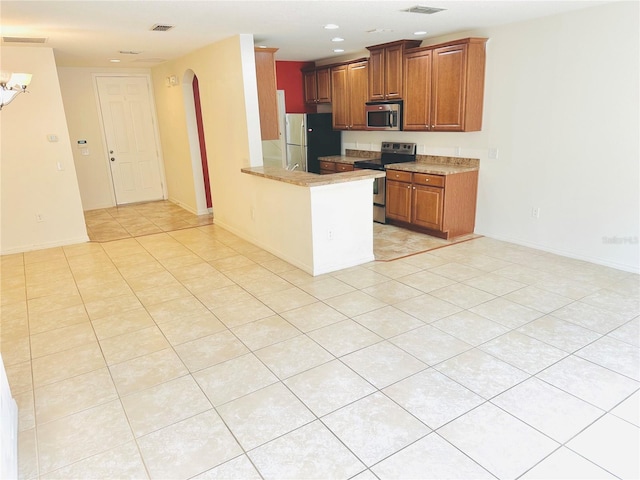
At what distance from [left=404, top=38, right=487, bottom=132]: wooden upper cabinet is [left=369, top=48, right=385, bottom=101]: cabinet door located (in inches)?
18.3

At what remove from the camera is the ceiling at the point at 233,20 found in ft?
11.4

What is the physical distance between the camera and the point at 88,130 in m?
7.59

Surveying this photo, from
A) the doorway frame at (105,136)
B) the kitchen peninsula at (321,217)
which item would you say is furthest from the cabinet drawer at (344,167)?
the doorway frame at (105,136)

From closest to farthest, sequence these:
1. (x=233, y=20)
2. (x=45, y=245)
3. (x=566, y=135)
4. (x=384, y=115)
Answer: (x=233, y=20)
(x=566, y=135)
(x=45, y=245)
(x=384, y=115)

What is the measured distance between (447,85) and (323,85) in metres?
2.78

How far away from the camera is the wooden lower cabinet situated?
17.1ft

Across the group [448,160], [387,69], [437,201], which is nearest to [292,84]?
[387,69]

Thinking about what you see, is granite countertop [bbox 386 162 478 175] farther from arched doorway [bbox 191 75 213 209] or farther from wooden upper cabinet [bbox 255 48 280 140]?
arched doorway [bbox 191 75 213 209]

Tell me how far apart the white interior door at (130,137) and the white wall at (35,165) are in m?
2.48

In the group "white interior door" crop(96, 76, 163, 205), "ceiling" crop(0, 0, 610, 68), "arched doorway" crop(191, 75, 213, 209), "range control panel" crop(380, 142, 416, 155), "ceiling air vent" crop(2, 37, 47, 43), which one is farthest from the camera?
"white interior door" crop(96, 76, 163, 205)

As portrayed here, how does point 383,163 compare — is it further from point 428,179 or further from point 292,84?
point 292,84

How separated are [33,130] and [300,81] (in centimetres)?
440

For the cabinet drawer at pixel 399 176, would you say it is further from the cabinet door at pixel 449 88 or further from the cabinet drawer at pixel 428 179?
the cabinet door at pixel 449 88

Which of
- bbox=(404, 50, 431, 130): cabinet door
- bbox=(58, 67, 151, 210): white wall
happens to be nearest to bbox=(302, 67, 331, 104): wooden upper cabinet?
bbox=(404, 50, 431, 130): cabinet door
